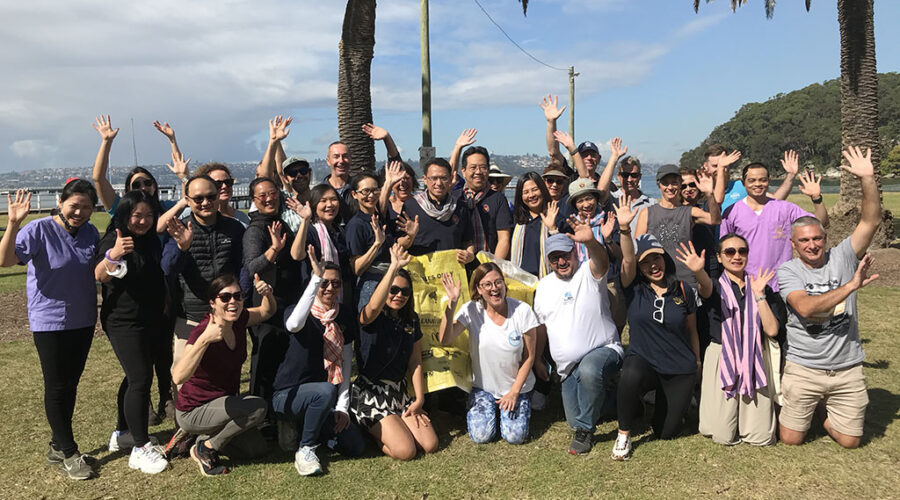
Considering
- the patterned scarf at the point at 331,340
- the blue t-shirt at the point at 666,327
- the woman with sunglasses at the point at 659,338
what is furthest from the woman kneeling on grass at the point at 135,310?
the blue t-shirt at the point at 666,327

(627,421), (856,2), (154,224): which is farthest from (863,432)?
(856,2)

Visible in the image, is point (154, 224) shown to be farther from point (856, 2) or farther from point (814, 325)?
point (856, 2)

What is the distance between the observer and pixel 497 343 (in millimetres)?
5176

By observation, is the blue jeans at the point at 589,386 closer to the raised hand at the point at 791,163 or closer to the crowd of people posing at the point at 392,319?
the crowd of people posing at the point at 392,319

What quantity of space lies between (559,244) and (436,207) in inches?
47.1

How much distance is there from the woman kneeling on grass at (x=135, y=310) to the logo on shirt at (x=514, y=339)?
2.81 metres

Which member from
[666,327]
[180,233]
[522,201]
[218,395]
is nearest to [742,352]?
[666,327]

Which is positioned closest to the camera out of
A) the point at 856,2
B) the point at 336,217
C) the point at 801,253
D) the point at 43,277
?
the point at 43,277

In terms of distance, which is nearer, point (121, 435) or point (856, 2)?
point (121, 435)

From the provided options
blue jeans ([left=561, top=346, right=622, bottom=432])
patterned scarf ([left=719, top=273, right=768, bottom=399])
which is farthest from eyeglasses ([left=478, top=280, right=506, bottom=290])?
patterned scarf ([left=719, top=273, right=768, bottom=399])

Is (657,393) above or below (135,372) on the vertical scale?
below

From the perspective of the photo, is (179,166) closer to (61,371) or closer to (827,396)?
(61,371)

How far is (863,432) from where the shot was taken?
491 cm

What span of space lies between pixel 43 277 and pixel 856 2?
1616cm
